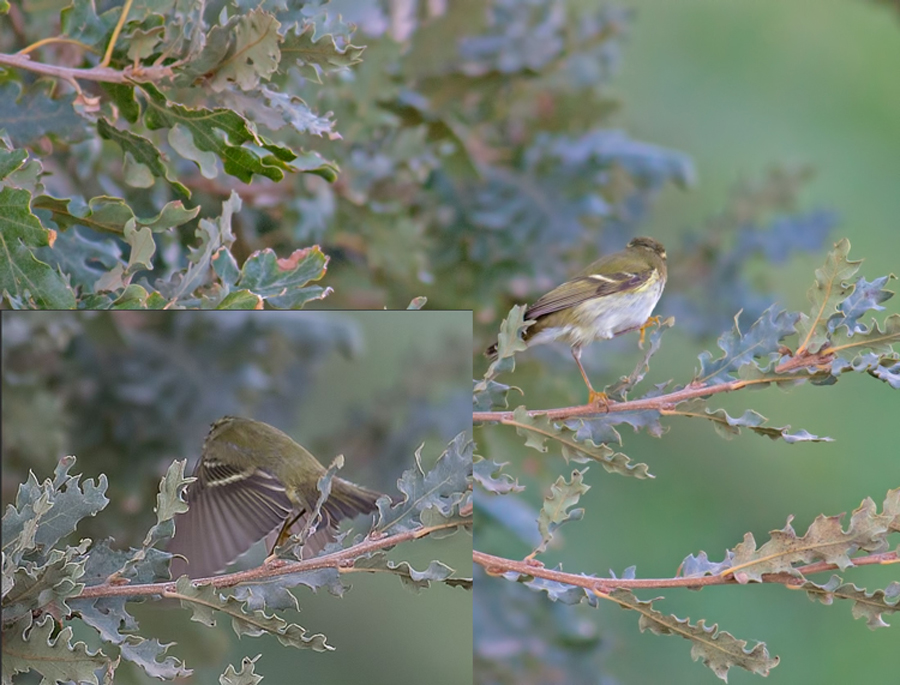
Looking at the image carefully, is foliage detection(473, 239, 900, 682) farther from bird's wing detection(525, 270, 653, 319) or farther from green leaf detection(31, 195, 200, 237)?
green leaf detection(31, 195, 200, 237)

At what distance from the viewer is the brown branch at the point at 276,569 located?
76 centimetres

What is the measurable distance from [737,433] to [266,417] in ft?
1.19

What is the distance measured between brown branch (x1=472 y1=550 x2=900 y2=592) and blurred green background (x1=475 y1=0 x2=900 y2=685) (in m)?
2.44

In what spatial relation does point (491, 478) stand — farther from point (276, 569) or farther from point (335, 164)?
point (335, 164)

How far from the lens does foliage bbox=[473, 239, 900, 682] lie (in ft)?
2.72

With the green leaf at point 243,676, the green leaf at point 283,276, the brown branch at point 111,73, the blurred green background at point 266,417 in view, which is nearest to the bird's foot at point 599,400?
the blurred green background at point 266,417

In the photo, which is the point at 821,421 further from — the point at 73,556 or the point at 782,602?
the point at 73,556

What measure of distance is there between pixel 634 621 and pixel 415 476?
3.46 meters

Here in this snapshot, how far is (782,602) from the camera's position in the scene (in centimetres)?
455

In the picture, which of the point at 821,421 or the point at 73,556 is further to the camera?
the point at 821,421

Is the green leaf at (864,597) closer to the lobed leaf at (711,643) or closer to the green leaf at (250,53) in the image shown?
the lobed leaf at (711,643)

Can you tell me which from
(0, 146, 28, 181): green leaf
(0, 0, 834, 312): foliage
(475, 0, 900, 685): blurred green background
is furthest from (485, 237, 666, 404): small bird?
(475, 0, 900, 685): blurred green background

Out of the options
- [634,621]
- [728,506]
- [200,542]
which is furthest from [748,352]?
[728,506]

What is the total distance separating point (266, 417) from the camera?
93 cm
